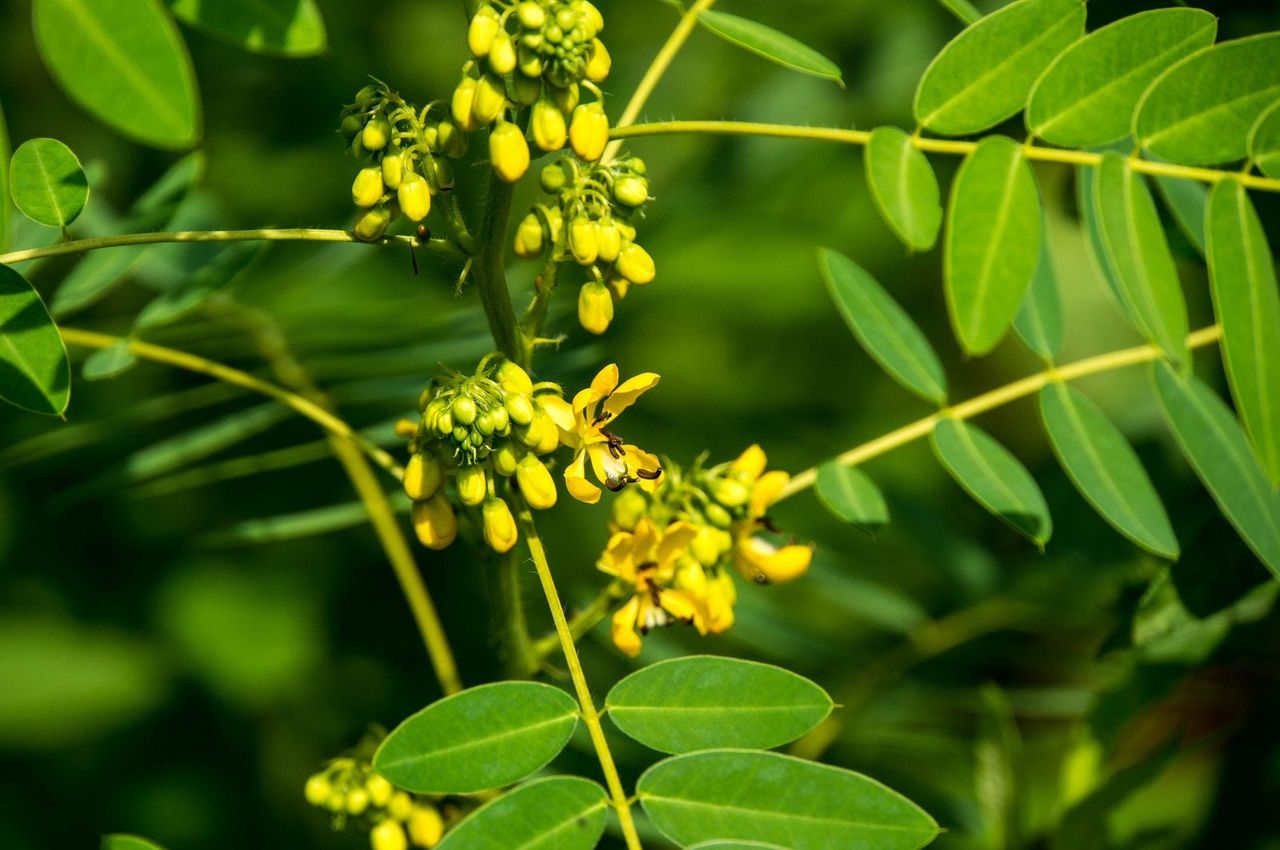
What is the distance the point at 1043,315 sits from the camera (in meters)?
2.01

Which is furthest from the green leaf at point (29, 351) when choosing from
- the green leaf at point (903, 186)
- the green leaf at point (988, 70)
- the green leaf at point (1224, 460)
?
the green leaf at point (1224, 460)

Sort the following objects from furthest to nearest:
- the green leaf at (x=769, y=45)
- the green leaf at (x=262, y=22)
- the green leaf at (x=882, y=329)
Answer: the green leaf at (x=882, y=329)
the green leaf at (x=769, y=45)
the green leaf at (x=262, y=22)

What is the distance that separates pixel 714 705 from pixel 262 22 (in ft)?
2.83

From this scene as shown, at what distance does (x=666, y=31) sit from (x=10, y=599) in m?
2.48

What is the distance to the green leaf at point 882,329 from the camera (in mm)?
1876

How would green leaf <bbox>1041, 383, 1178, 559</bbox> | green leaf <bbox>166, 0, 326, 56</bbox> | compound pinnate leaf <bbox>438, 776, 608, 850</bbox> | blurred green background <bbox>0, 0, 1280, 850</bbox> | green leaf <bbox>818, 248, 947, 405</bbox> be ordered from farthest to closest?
blurred green background <bbox>0, 0, 1280, 850</bbox>
green leaf <bbox>818, 248, 947, 405</bbox>
green leaf <bbox>1041, 383, 1178, 559</bbox>
compound pinnate leaf <bbox>438, 776, 608, 850</bbox>
green leaf <bbox>166, 0, 326, 56</bbox>

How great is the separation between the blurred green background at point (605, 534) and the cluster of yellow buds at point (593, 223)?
757 mm

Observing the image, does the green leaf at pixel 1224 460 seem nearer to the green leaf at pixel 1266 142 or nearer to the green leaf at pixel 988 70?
the green leaf at pixel 1266 142

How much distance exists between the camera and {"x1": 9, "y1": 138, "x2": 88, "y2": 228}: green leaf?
139 centimetres

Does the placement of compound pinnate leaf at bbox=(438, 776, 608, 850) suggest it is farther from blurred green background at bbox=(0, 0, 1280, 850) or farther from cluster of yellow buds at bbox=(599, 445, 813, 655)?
blurred green background at bbox=(0, 0, 1280, 850)

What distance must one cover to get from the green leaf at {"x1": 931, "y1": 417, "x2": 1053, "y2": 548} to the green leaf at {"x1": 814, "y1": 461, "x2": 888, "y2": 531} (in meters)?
0.12

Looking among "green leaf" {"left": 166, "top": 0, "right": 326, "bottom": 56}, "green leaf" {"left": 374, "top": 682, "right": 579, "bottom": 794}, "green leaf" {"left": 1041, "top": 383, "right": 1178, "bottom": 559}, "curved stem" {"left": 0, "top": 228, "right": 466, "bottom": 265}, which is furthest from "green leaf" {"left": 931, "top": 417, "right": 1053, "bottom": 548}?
"green leaf" {"left": 166, "top": 0, "right": 326, "bottom": 56}

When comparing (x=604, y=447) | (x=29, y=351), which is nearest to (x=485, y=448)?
(x=604, y=447)

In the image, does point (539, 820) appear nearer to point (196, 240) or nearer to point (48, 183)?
point (196, 240)
